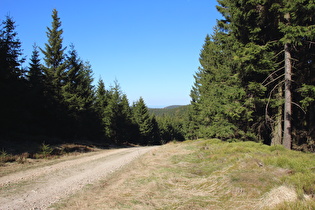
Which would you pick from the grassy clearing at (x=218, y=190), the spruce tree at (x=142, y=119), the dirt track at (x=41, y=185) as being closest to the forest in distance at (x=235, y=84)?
the grassy clearing at (x=218, y=190)

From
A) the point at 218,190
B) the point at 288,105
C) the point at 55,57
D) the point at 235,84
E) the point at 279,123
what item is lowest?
the point at 218,190

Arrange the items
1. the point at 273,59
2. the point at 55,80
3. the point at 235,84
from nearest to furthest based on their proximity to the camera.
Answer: the point at 273,59 < the point at 235,84 < the point at 55,80

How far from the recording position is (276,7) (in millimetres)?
10023

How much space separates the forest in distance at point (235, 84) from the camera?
9.91 meters

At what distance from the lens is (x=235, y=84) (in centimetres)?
1407

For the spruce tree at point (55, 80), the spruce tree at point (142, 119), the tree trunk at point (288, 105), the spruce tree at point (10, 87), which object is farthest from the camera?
the spruce tree at point (142, 119)

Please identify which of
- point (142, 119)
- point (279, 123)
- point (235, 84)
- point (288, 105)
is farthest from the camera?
point (142, 119)

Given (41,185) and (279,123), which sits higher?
(279,123)

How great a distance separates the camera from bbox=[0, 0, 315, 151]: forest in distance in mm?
9914

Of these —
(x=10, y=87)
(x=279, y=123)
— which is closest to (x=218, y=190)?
(x=279, y=123)

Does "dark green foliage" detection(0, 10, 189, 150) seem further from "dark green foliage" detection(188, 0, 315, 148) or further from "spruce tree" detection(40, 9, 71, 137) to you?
"dark green foliage" detection(188, 0, 315, 148)

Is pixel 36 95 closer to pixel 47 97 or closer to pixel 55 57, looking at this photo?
pixel 47 97

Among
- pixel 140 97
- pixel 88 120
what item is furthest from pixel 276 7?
pixel 140 97

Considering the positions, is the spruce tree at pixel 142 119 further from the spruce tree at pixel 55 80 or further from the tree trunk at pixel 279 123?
the tree trunk at pixel 279 123
